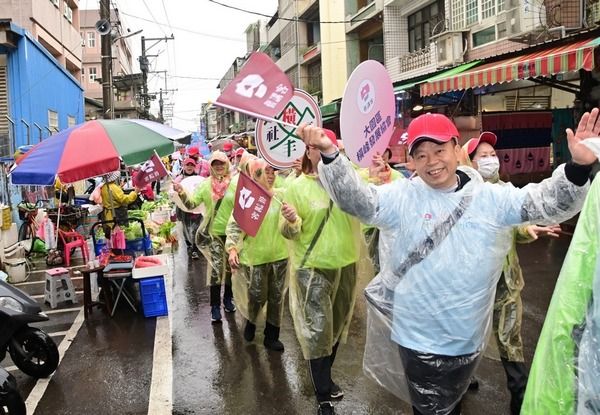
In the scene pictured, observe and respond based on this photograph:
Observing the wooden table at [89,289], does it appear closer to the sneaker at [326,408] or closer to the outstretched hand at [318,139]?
the sneaker at [326,408]

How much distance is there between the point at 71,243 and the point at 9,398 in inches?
272

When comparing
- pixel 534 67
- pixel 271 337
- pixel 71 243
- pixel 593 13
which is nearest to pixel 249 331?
pixel 271 337

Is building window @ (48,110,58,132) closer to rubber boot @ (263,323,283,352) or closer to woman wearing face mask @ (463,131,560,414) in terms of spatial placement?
rubber boot @ (263,323,283,352)

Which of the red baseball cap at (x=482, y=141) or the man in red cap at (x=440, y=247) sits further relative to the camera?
the red baseball cap at (x=482, y=141)

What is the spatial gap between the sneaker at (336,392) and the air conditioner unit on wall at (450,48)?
40.8 feet

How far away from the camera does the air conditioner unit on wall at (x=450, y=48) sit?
575 inches

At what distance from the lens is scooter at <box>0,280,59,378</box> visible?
4.31 metres

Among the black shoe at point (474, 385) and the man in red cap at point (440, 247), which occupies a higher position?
the man in red cap at point (440, 247)

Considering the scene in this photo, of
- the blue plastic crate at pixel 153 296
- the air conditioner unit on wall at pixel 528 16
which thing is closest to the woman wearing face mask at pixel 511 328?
the blue plastic crate at pixel 153 296

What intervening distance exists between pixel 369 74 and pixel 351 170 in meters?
0.84

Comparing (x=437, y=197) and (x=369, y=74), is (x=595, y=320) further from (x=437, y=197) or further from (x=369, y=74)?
(x=369, y=74)

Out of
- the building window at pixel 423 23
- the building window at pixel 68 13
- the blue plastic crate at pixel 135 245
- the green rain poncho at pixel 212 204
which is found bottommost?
the blue plastic crate at pixel 135 245

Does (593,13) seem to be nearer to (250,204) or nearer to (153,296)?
(250,204)

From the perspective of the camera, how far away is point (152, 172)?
6074 mm
